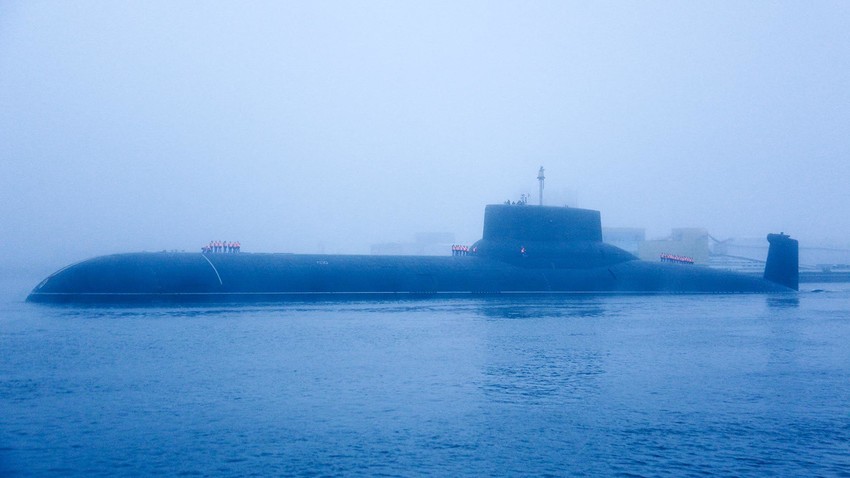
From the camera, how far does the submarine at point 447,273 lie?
24.2 m

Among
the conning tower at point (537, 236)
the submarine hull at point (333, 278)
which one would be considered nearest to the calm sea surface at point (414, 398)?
the submarine hull at point (333, 278)

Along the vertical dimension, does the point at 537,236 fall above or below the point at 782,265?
above

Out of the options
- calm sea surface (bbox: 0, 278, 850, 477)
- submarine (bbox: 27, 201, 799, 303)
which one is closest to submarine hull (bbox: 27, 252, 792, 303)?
submarine (bbox: 27, 201, 799, 303)

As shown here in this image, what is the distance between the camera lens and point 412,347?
1522cm

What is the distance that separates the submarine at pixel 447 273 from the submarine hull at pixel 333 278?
0.04 m

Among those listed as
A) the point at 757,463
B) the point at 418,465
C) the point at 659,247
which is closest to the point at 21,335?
the point at 418,465

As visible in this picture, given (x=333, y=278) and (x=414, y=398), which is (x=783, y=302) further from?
(x=414, y=398)

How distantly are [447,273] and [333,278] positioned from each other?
472 cm

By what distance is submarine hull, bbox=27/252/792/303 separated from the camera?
78.4 ft

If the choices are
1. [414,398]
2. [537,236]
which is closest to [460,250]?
[537,236]

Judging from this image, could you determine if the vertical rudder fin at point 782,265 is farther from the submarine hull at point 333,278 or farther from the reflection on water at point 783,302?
the reflection on water at point 783,302

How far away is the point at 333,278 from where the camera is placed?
27688mm

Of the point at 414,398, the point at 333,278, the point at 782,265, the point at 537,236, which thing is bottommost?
the point at 414,398

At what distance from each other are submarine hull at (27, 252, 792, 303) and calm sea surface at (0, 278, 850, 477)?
4.41 metres
